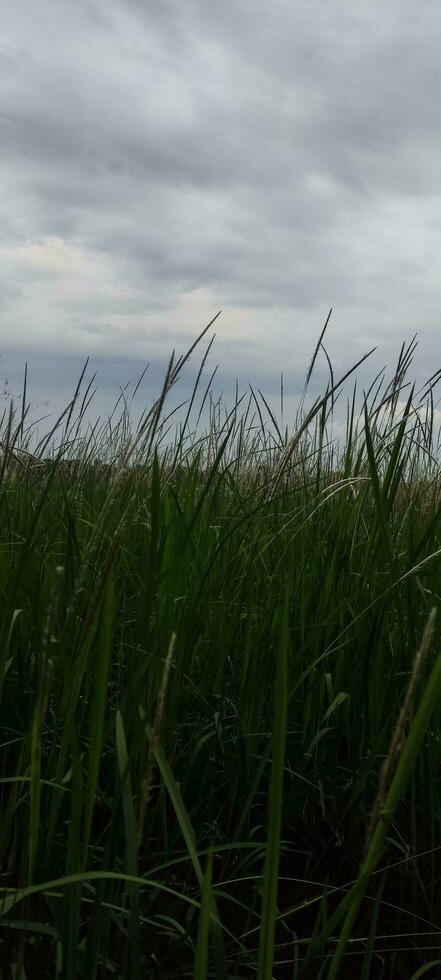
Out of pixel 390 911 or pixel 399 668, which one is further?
pixel 399 668

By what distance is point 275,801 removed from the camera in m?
0.65

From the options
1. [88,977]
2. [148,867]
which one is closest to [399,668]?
[148,867]

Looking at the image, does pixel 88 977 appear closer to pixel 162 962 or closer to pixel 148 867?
pixel 162 962

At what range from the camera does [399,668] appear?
1.50 metres

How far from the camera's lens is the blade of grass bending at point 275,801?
2.12 ft

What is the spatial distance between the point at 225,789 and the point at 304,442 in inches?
79.1

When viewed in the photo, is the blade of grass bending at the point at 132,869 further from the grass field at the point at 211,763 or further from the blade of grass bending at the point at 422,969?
the blade of grass bending at the point at 422,969

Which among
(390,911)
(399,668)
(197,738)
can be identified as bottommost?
(390,911)

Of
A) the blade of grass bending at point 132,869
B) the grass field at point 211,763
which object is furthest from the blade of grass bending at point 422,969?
the blade of grass bending at point 132,869

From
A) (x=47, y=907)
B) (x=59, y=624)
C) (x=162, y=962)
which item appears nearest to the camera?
(x=162, y=962)

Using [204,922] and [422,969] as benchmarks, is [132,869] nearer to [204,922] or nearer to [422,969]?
[204,922]

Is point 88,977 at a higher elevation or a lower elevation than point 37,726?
lower

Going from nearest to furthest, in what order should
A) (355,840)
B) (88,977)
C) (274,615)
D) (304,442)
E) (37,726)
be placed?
(37,726), (88,977), (355,840), (274,615), (304,442)

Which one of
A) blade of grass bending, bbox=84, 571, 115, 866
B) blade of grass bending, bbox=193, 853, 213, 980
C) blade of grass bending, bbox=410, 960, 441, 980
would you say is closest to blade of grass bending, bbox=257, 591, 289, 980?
blade of grass bending, bbox=193, 853, 213, 980
